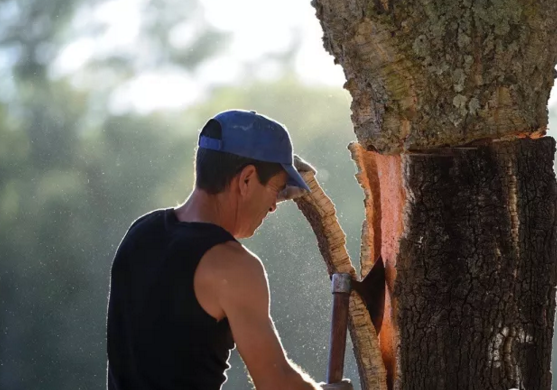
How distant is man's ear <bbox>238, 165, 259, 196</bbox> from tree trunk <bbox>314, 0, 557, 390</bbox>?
0.78 m

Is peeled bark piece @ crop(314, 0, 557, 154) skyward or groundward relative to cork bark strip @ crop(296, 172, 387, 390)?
skyward

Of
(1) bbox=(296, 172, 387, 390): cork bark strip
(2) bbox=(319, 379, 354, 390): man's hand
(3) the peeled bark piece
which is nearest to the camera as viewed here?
(2) bbox=(319, 379, 354, 390): man's hand

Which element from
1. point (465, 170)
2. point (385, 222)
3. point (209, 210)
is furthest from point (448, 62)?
point (209, 210)

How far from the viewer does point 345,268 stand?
3500mm

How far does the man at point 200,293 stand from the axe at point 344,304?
0.79 meters

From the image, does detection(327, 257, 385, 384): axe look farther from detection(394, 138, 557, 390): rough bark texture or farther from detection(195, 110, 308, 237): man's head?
detection(195, 110, 308, 237): man's head

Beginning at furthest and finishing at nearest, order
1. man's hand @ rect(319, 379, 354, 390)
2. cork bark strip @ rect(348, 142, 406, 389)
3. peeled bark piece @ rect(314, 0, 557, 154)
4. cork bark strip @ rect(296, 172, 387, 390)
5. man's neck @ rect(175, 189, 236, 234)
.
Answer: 1. cork bark strip @ rect(296, 172, 387, 390)
2. cork bark strip @ rect(348, 142, 406, 389)
3. peeled bark piece @ rect(314, 0, 557, 154)
4. man's hand @ rect(319, 379, 354, 390)
5. man's neck @ rect(175, 189, 236, 234)

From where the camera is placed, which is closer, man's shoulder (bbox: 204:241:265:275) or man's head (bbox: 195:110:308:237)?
man's shoulder (bbox: 204:241:265:275)

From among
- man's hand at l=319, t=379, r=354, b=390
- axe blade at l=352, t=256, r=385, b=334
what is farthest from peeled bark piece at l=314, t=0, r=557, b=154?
man's hand at l=319, t=379, r=354, b=390

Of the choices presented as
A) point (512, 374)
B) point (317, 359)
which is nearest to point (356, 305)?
point (512, 374)

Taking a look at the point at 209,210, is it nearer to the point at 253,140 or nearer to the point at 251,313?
the point at 253,140

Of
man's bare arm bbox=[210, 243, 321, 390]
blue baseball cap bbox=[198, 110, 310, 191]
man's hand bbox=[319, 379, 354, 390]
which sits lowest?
man's hand bbox=[319, 379, 354, 390]

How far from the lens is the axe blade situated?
10.4 ft

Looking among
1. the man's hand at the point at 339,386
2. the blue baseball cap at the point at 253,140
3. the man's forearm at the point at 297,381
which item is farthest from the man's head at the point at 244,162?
the man's hand at the point at 339,386
